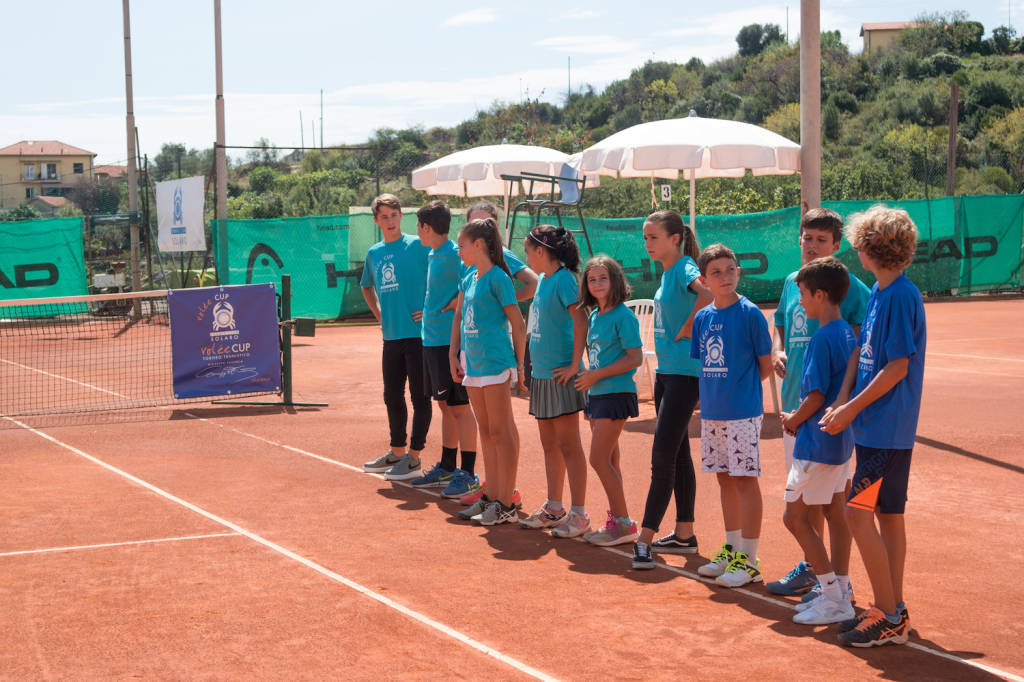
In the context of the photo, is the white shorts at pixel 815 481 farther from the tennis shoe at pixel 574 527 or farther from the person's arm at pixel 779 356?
the tennis shoe at pixel 574 527

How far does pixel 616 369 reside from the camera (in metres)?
5.50

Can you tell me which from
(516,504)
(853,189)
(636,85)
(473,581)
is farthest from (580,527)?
(636,85)

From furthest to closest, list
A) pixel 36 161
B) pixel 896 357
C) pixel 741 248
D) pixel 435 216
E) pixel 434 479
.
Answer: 1. pixel 36 161
2. pixel 741 248
3. pixel 434 479
4. pixel 435 216
5. pixel 896 357

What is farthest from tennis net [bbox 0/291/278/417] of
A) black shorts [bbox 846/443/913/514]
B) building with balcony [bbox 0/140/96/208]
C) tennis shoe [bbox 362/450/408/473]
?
building with balcony [bbox 0/140/96/208]

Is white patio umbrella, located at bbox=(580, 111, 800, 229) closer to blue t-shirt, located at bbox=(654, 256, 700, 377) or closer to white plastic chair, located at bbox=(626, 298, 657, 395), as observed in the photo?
white plastic chair, located at bbox=(626, 298, 657, 395)

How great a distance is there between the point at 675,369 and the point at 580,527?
1.19 m

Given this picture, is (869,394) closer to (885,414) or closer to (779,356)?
(885,414)

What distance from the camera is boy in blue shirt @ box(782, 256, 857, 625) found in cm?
435

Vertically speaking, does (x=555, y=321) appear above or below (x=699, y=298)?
below

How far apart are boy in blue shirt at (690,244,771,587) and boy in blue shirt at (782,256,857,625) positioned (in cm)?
41

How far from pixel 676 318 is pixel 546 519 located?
5.11 ft

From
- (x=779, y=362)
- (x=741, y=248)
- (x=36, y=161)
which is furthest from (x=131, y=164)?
(x=36, y=161)

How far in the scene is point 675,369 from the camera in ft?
17.6

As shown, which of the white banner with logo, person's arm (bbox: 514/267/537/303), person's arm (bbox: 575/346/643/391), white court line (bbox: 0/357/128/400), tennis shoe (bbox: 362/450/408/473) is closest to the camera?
person's arm (bbox: 575/346/643/391)
